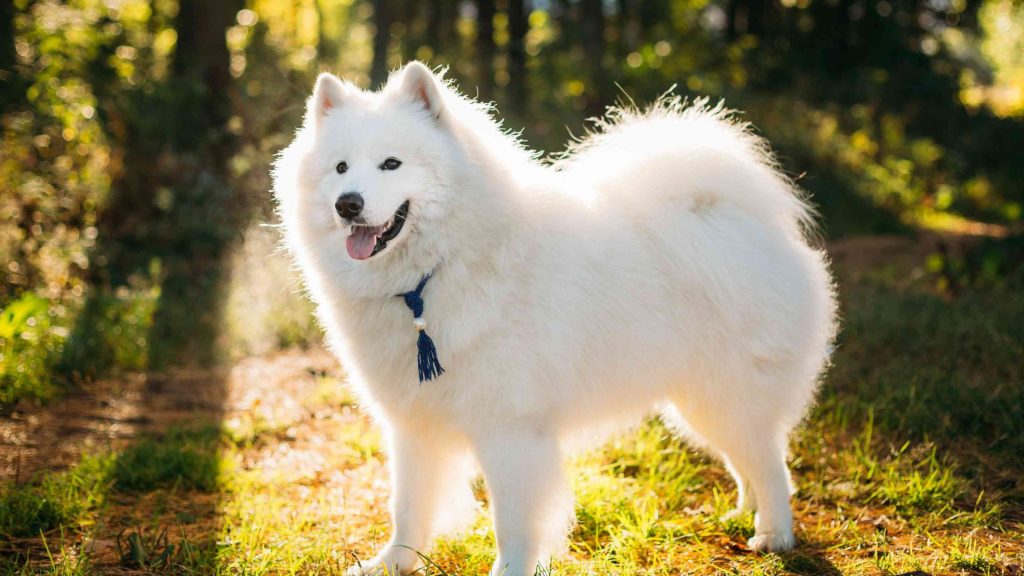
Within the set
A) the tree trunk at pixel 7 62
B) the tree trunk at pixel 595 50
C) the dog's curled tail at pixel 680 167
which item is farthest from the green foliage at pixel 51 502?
the tree trunk at pixel 595 50

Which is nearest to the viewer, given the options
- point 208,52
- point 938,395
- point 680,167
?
point 680,167

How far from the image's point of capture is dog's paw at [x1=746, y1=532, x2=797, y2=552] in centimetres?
309

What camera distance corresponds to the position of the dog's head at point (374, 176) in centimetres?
249

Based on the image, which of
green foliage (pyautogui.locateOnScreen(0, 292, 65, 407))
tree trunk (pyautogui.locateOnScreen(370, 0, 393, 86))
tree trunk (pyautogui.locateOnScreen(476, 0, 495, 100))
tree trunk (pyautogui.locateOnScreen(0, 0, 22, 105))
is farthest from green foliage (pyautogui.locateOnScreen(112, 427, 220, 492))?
tree trunk (pyautogui.locateOnScreen(476, 0, 495, 100))

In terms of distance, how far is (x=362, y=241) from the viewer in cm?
251

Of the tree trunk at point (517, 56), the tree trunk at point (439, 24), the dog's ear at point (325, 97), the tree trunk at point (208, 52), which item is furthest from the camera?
the tree trunk at point (439, 24)

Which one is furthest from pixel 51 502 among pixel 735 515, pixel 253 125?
pixel 253 125

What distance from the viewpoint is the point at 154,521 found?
3.17 meters

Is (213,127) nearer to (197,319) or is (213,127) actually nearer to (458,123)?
(197,319)

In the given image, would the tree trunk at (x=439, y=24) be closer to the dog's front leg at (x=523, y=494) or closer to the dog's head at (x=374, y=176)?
the dog's head at (x=374, y=176)

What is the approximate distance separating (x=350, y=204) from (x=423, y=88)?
0.53 meters

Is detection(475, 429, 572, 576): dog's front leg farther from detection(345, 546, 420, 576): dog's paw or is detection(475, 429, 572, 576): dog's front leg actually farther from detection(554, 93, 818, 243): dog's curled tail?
detection(554, 93, 818, 243): dog's curled tail

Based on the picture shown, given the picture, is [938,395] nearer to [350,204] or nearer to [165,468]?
[350,204]

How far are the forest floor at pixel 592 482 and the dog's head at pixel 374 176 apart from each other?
1110 mm
